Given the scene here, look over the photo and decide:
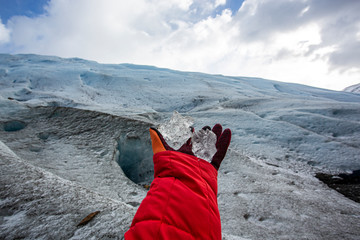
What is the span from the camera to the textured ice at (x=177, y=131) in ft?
5.29

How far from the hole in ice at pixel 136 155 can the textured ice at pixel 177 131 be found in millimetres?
733

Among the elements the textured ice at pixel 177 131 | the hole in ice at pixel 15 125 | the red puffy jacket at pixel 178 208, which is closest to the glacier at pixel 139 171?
the hole in ice at pixel 15 125

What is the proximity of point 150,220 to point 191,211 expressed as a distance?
21cm

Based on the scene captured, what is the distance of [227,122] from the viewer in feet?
13.3

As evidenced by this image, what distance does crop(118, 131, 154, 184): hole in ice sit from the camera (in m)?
2.35

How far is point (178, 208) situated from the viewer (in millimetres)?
813

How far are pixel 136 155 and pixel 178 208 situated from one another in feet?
5.96

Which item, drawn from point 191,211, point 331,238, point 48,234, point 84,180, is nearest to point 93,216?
point 48,234

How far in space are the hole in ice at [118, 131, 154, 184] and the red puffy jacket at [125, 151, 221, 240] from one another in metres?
1.33

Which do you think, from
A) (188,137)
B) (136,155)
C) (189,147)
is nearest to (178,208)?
(189,147)

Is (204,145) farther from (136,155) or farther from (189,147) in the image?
(136,155)

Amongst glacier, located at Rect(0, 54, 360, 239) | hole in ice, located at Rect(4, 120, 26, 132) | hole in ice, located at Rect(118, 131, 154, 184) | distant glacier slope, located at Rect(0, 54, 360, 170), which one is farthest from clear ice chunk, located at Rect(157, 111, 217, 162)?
hole in ice, located at Rect(4, 120, 26, 132)

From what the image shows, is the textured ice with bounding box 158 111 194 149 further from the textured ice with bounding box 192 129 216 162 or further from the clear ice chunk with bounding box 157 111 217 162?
the textured ice with bounding box 192 129 216 162

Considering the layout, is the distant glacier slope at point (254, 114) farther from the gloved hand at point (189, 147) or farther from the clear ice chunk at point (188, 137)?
the clear ice chunk at point (188, 137)
